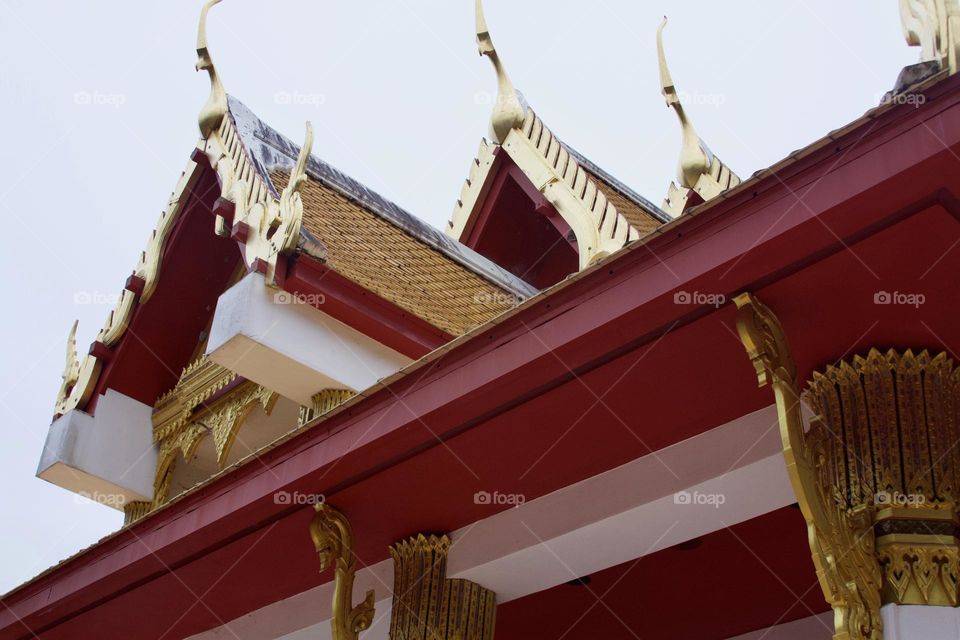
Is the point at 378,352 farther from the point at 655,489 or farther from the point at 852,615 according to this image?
the point at 852,615

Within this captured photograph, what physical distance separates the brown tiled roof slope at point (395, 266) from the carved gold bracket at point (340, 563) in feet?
7.17

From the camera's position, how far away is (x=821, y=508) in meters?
3.72

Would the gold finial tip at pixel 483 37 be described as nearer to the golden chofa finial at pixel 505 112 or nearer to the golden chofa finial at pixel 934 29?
the golden chofa finial at pixel 505 112

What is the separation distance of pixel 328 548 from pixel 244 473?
43 cm

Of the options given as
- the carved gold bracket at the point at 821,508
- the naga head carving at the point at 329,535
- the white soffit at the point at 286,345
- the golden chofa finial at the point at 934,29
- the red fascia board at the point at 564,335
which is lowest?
the carved gold bracket at the point at 821,508

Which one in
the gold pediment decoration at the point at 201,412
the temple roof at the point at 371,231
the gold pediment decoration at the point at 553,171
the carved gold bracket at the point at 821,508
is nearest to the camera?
the carved gold bracket at the point at 821,508

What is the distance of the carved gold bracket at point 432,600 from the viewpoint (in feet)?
16.5

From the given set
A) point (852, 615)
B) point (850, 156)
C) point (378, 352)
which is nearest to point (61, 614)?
point (378, 352)

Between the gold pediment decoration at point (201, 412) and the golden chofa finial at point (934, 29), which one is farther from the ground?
the gold pediment decoration at point (201, 412)

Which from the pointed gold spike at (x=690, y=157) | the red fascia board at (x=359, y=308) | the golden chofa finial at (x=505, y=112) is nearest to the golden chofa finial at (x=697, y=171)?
the pointed gold spike at (x=690, y=157)

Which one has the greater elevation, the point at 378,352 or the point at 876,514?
the point at 378,352

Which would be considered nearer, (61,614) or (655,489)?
(655,489)

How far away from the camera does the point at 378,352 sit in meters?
7.13

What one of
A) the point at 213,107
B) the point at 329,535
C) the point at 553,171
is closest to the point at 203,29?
the point at 213,107
